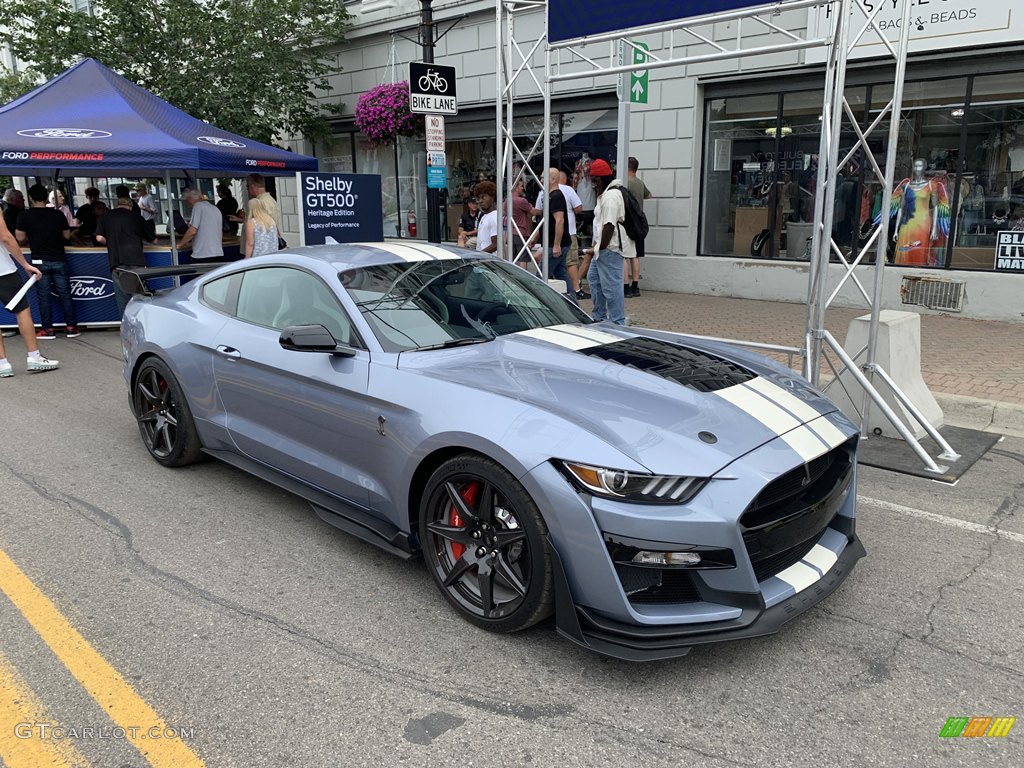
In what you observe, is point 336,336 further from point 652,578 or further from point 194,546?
point 652,578

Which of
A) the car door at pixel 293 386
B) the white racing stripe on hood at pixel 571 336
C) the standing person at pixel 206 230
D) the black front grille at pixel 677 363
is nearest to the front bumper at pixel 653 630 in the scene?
the black front grille at pixel 677 363

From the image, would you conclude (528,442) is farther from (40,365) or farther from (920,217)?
(920,217)

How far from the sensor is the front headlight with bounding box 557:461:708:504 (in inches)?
111

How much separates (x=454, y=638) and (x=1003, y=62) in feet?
33.3

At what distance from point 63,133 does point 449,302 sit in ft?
28.5

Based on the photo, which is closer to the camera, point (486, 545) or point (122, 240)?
point (486, 545)

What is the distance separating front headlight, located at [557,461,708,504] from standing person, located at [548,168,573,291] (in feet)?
22.7

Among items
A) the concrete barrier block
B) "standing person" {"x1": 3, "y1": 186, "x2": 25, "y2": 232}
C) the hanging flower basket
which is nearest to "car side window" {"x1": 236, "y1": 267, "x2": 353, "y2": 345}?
the concrete barrier block

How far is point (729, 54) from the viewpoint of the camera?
6160 mm

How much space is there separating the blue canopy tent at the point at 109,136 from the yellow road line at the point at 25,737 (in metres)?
8.73

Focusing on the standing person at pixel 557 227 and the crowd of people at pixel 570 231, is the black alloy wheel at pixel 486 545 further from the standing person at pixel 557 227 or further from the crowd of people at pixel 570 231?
the standing person at pixel 557 227

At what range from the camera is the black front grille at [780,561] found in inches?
118

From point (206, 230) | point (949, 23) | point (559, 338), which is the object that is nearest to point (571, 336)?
point (559, 338)

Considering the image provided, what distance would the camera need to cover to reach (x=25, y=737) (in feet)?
8.91
